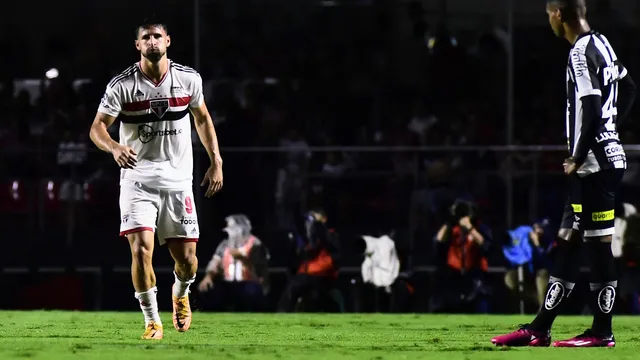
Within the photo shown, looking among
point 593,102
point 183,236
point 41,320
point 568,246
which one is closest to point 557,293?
point 568,246

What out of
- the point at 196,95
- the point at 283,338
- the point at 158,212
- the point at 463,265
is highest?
the point at 196,95

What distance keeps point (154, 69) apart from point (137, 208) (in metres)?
0.99

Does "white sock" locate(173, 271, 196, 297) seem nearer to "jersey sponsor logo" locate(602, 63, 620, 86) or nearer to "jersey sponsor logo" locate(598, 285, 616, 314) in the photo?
"jersey sponsor logo" locate(598, 285, 616, 314)

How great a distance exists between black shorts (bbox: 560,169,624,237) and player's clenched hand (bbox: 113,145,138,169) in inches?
113

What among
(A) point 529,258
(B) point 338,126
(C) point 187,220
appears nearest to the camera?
(C) point 187,220

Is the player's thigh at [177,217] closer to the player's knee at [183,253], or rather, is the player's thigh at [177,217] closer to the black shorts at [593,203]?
the player's knee at [183,253]

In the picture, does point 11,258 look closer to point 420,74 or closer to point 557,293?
point 420,74

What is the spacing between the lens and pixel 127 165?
888 cm

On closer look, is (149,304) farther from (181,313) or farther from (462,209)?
(462,209)

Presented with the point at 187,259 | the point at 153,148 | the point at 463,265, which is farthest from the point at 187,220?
the point at 463,265

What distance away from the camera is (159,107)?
934 cm

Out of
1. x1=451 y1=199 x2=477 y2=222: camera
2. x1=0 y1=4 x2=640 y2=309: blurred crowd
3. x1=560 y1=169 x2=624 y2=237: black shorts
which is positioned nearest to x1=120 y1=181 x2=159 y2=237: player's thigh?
x1=560 y1=169 x2=624 y2=237: black shorts

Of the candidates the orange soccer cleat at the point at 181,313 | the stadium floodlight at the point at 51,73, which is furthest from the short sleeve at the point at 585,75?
the stadium floodlight at the point at 51,73

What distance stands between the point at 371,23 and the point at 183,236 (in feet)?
30.1
